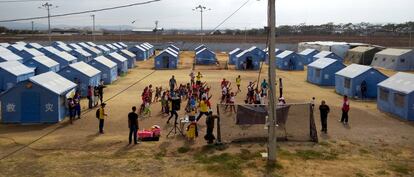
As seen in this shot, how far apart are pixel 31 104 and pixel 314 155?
14.2 meters

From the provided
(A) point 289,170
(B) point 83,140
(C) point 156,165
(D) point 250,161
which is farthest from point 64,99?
(A) point 289,170

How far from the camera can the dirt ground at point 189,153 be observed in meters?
14.0

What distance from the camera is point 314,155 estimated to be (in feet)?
51.9

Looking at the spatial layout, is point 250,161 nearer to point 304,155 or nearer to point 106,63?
point 304,155

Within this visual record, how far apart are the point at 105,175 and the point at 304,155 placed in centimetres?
732

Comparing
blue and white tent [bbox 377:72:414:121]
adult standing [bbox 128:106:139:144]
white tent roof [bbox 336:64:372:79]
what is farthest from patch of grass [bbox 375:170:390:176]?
white tent roof [bbox 336:64:372:79]

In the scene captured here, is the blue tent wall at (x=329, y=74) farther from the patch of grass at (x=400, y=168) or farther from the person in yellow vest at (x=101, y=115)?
the person in yellow vest at (x=101, y=115)

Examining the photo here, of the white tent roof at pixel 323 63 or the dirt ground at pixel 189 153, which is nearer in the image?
the dirt ground at pixel 189 153

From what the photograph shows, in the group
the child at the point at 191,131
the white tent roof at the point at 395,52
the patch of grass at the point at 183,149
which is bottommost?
the patch of grass at the point at 183,149

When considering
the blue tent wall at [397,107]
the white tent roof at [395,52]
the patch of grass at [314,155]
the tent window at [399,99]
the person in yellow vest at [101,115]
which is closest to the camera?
the patch of grass at [314,155]

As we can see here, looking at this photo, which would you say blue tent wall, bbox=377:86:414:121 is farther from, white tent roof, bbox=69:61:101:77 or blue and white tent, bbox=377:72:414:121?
white tent roof, bbox=69:61:101:77

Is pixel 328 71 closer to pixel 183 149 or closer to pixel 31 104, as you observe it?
pixel 183 149

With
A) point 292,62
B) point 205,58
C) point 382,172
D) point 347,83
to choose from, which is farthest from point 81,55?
point 382,172

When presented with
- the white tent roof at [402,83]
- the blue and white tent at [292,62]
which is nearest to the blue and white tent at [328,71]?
the white tent roof at [402,83]
